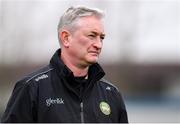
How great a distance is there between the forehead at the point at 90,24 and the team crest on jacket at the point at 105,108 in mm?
511

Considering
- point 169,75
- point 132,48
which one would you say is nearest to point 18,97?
point 132,48

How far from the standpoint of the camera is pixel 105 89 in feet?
18.8

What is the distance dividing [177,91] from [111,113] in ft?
88.0

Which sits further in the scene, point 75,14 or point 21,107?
point 75,14

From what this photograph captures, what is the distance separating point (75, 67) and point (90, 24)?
1.04 ft

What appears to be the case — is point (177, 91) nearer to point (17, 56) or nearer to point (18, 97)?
point (17, 56)

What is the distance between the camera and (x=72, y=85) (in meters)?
5.49

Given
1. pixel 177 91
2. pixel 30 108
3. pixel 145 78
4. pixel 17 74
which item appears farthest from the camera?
pixel 145 78

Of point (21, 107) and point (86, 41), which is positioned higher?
point (86, 41)

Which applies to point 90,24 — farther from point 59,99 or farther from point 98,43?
point 59,99

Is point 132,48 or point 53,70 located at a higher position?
point 53,70

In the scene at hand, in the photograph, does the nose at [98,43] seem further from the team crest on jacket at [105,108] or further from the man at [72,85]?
the team crest on jacket at [105,108]

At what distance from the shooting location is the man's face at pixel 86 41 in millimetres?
5500

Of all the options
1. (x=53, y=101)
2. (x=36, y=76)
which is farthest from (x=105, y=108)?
(x=36, y=76)
